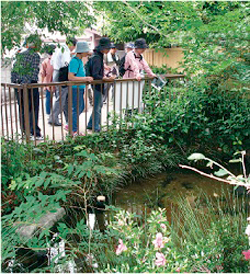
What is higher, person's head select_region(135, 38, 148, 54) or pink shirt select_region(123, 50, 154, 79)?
person's head select_region(135, 38, 148, 54)

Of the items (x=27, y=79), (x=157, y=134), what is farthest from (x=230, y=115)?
(x=27, y=79)

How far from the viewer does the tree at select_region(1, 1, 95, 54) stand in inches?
126

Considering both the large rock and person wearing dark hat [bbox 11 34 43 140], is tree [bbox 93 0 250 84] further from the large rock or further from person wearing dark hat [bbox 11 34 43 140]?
the large rock

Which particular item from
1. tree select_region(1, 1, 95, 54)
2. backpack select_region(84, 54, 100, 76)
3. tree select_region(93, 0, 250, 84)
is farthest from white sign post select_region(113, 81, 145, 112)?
tree select_region(1, 1, 95, 54)

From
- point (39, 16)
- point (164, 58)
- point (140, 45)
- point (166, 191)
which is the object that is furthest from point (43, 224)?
point (164, 58)

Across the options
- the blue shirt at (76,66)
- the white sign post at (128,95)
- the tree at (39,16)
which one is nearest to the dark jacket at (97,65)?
the blue shirt at (76,66)

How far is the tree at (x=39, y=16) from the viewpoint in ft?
10.5

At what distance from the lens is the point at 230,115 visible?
21.6 feet

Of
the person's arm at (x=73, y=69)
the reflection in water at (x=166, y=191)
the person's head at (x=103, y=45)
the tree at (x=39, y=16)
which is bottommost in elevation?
the reflection in water at (x=166, y=191)

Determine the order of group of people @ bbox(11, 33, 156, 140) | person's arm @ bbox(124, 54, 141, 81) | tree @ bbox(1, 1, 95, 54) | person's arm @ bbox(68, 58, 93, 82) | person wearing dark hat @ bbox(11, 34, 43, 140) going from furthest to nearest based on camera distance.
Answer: person's arm @ bbox(124, 54, 141, 81) → person's arm @ bbox(68, 58, 93, 82) → group of people @ bbox(11, 33, 156, 140) → person wearing dark hat @ bbox(11, 34, 43, 140) → tree @ bbox(1, 1, 95, 54)

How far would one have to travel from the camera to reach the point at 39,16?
11.7ft

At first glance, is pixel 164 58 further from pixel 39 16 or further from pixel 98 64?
pixel 39 16

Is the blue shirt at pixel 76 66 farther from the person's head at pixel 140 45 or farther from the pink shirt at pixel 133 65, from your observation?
the person's head at pixel 140 45

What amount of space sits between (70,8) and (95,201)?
2.64 metres
